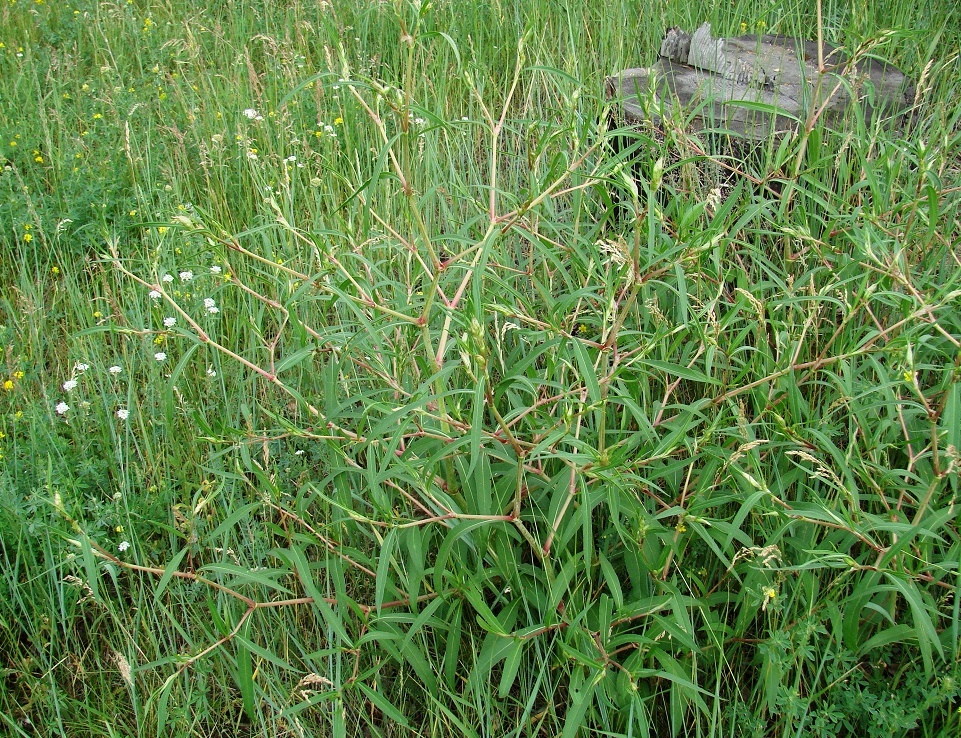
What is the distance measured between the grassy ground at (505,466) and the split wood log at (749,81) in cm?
19

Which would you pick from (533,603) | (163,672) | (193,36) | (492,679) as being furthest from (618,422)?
(193,36)

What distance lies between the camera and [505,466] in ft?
7.14

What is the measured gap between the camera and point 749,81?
3434 mm

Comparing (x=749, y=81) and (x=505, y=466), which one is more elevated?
(x=749, y=81)

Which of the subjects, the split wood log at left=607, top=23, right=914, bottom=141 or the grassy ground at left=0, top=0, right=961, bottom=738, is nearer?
the grassy ground at left=0, top=0, right=961, bottom=738

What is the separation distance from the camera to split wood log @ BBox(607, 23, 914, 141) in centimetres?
325

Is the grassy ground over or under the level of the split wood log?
under

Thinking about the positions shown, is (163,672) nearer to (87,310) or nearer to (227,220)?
(87,310)

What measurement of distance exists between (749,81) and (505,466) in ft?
6.96

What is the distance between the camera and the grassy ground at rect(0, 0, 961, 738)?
1901mm

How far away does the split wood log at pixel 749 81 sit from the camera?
10.7 ft

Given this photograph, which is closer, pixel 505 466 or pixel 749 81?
pixel 505 466

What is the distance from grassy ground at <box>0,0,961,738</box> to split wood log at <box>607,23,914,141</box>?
0.19 metres

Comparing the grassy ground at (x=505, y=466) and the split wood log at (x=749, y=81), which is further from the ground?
the split wood log at (x=749, y=81)
